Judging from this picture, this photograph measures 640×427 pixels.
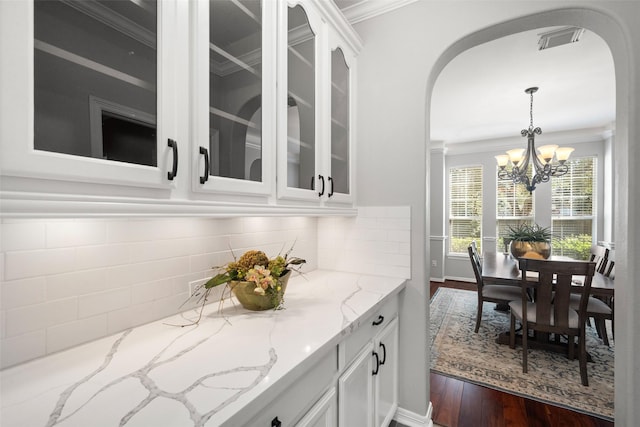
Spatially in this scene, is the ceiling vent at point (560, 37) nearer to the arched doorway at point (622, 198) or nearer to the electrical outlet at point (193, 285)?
the arched doorway at point (622, 198)

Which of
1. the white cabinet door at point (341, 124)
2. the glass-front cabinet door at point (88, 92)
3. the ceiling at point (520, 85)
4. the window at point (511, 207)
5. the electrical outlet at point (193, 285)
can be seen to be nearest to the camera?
the glass-front cabinet door at point (88, 92)

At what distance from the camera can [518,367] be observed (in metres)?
2.50

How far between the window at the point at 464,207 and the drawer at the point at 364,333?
15.3 feet

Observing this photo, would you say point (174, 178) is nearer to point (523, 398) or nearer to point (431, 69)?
point (431, 69)

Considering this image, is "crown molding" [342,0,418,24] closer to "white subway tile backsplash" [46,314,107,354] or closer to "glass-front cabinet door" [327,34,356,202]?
"glass-front cabinet door" [327,34,356,202]

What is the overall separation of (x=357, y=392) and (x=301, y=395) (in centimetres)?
48

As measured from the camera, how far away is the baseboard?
175cm

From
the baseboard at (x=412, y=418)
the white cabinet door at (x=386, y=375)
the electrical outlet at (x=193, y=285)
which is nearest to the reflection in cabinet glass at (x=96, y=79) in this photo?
the electrical outlet at (x=193, y=285)

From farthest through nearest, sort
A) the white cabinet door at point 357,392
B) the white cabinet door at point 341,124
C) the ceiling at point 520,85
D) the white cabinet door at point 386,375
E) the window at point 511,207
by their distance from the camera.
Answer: the window at point 511,207 → the ceiling at point 520,85 → the white cabinet door at point 341,124 → the white cabinet door at point 386,375 → the white cabinet door at point 357,392

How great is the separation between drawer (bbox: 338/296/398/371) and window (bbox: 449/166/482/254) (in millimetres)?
4668

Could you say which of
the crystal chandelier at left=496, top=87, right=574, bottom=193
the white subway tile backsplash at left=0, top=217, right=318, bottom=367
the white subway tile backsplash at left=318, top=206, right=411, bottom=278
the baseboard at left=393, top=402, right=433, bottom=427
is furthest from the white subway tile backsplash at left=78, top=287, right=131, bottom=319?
the crystal chandelier at left=496, top=87, right=574, bottom=193

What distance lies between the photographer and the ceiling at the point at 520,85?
7.90 ft

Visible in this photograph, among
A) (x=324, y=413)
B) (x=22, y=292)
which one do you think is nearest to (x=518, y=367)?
(x=324, y=413)

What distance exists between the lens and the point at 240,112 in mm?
1065
